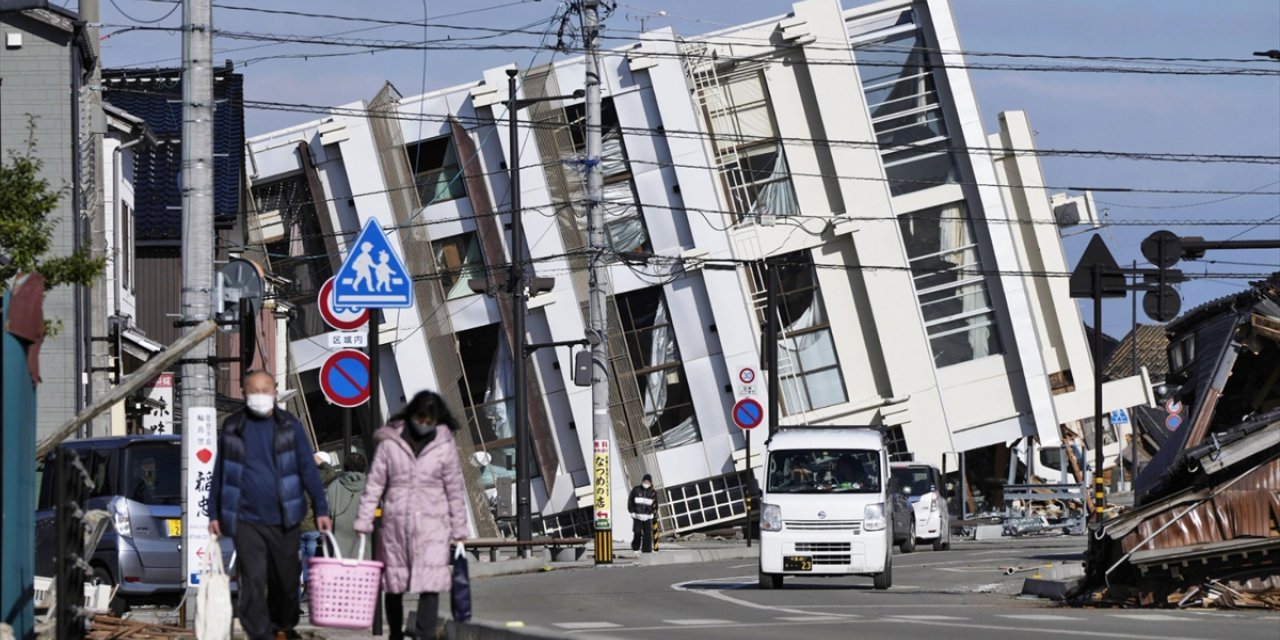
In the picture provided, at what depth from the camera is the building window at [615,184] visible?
47031 millimetres

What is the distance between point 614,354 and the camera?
48062 mm

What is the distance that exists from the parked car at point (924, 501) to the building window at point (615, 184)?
1125cm

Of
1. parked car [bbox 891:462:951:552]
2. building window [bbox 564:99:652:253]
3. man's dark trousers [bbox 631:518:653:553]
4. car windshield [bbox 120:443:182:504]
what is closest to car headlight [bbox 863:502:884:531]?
car windshield [bbox 120:443:182:504]

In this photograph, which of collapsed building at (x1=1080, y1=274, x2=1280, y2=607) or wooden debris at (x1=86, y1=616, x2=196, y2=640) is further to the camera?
collapsed building at (x1=1080, y1=274, x2=1280, y2=607)

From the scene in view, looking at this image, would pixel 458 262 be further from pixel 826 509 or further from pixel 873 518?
pixel 873 518

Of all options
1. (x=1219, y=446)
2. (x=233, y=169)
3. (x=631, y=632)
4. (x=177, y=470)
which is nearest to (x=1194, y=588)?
(x=1219, y=446)

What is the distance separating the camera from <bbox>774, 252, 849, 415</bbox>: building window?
48.2 metres

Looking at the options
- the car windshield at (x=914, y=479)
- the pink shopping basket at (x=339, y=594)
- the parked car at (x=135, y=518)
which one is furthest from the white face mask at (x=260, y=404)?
the car windshield at (x=914, y=479)

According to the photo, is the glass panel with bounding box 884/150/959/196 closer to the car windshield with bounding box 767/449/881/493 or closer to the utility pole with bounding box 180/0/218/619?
the car windshield with bounding box 767/449/881/493

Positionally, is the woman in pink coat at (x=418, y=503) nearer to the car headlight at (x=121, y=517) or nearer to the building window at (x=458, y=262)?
the car headlight at (x=121, y=517)

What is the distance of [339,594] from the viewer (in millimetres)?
10977

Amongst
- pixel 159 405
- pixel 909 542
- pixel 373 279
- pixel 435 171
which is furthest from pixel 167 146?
pixel 373 279

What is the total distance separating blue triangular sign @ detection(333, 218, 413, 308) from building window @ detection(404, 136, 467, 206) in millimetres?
33301

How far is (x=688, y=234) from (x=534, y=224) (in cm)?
400
